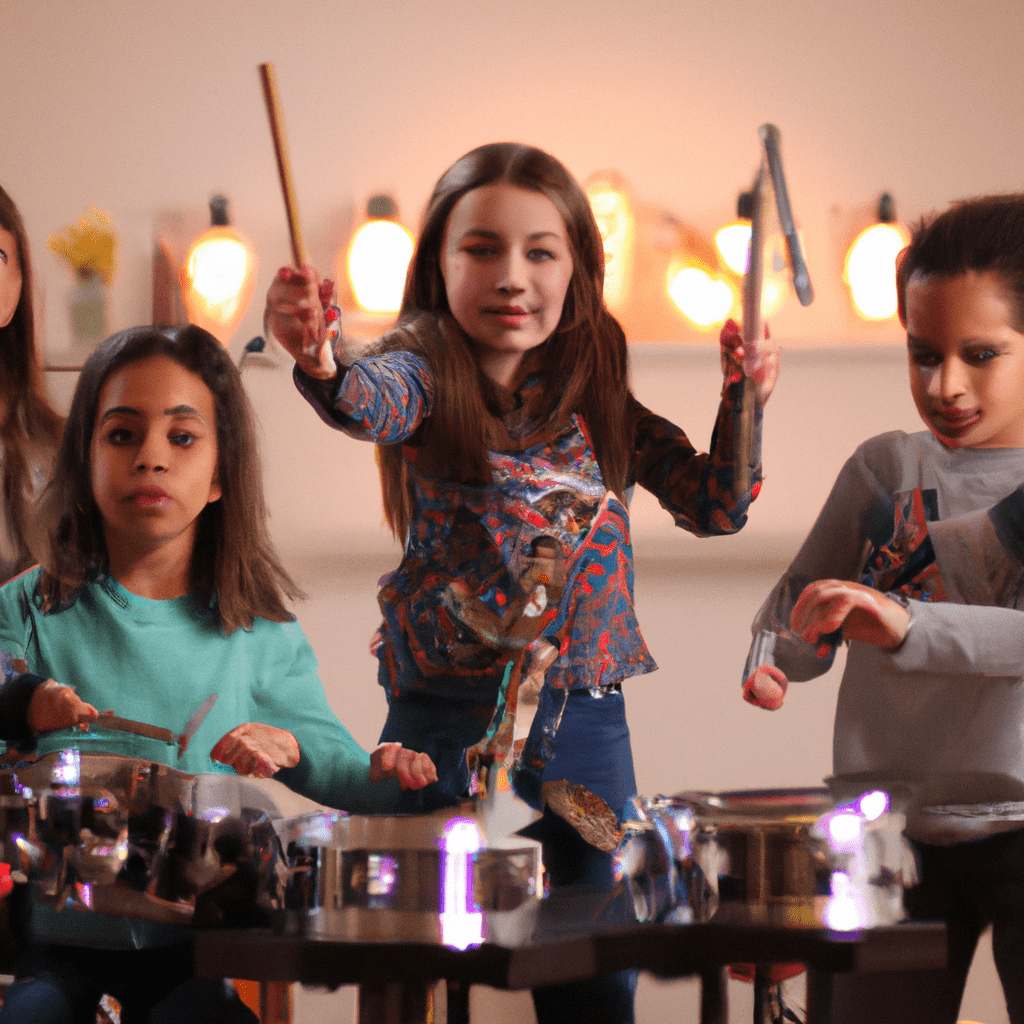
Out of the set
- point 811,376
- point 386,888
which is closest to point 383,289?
point 811,376

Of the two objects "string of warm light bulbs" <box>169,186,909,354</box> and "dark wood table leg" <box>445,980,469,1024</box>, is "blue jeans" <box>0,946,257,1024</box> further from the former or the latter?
"string of warm light bulbs" <box>169,186,909,354</box>

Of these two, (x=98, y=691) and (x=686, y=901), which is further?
(x=98, y=691)

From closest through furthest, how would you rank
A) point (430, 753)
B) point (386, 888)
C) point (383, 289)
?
point (386, 888), point (430, 753), point (383, 289)

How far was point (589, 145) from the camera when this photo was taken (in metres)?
0.88

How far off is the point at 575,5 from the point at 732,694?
19.9 inches

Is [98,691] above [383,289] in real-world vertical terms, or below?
below

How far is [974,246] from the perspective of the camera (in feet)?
2.47

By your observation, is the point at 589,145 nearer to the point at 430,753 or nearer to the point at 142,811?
the point at 430,753

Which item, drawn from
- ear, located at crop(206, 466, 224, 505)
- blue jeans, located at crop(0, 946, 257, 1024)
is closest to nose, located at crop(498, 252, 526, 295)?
ear, located at crop(206, 466, 224, 505)

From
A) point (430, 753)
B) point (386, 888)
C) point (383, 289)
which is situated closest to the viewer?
point (386, 888)

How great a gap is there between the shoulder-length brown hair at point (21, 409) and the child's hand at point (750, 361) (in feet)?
1.43

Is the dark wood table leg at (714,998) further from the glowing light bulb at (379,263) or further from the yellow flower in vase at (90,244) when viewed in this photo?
the yellow flower in vase at (90,244)

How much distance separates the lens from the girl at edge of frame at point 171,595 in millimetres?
725

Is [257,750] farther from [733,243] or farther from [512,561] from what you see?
[733,243]
